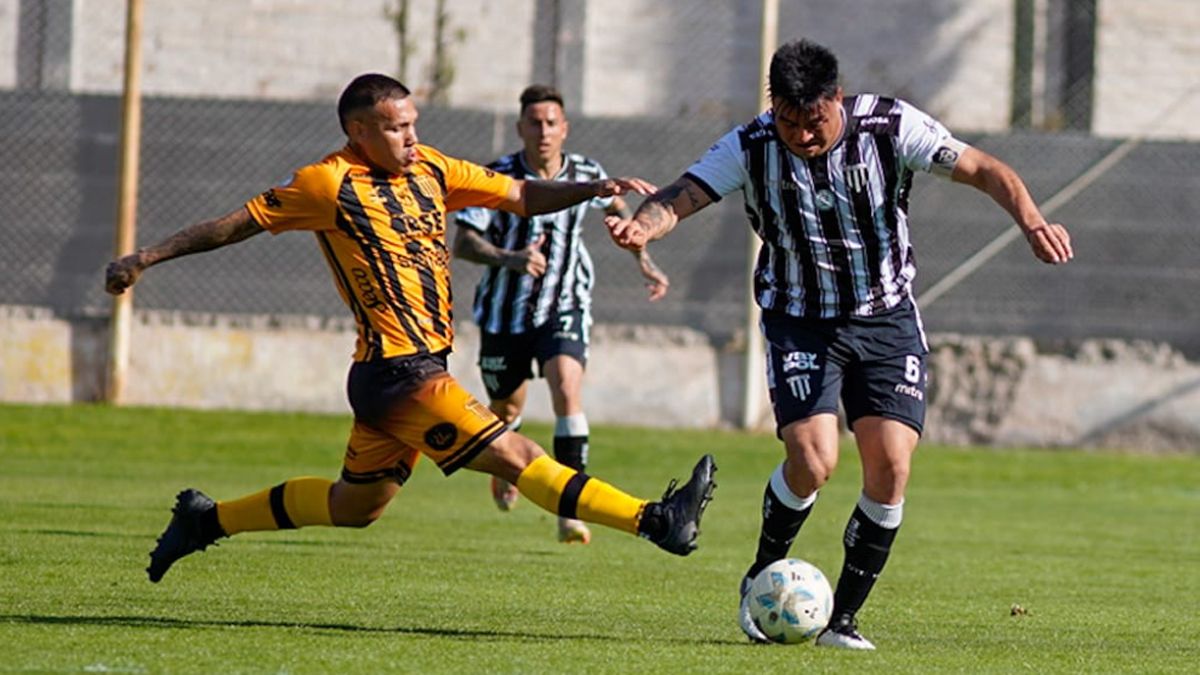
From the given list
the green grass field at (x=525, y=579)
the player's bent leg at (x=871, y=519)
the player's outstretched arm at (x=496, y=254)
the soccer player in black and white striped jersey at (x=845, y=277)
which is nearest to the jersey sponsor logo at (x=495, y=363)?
the player's outstretched arm at (x=496, y=254)

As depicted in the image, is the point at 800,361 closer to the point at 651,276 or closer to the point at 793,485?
the point at 793,485

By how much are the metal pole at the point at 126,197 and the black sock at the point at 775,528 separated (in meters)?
12.1

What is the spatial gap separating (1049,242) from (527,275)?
5180 mm

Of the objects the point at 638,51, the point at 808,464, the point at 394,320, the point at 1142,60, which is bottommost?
the point at 808,464

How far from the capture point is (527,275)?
11.9 m

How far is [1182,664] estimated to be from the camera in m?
7.02

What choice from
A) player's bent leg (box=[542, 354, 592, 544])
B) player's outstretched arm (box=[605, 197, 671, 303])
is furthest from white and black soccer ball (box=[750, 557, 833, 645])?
player's bent leg (box=[542, 354, 592, 544])

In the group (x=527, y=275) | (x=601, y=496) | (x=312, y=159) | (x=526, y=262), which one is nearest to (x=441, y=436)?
(x=601, y=496)

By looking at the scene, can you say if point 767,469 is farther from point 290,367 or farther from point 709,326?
point 290,367

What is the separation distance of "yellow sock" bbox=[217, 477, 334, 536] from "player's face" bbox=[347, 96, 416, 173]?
1.20 meters

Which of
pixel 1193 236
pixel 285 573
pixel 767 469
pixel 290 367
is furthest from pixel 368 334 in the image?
pixel 1193 236

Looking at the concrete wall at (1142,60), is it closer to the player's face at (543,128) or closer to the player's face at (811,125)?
the player's face at (543,128)

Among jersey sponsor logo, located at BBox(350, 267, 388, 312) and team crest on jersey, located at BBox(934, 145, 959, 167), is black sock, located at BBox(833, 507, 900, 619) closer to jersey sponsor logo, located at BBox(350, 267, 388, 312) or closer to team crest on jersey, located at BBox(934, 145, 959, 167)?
team crest on jersey, located at BBox(934, 145, 959, 167)

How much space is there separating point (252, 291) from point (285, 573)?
10.3 meters
